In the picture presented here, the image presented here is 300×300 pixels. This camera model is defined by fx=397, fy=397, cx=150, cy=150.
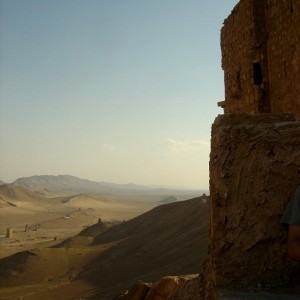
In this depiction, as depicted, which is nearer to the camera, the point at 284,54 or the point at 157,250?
the point at 284,54

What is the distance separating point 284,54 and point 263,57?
658mm

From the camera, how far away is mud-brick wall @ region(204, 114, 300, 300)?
7.66ft

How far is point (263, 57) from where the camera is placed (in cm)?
773

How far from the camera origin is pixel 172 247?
20391 mm

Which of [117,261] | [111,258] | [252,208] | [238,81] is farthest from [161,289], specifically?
[111,258]

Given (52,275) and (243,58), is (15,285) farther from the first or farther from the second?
(243,58)

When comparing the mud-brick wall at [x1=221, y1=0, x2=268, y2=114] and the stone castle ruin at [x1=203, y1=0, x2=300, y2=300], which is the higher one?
the mud-brick wall at [x1=221, y1=0, x2=268, y2=114]

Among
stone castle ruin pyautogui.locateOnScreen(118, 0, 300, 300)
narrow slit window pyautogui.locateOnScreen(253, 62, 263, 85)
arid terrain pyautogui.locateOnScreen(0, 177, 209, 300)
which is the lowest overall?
arid terrain pyautogui.locateOnScreen(0, 177, 209, 300)

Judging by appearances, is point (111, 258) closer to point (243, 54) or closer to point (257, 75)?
point (243, 54)

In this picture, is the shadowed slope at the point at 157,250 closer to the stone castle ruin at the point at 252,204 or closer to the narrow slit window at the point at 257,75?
the narrow slit window at the point at 257,75

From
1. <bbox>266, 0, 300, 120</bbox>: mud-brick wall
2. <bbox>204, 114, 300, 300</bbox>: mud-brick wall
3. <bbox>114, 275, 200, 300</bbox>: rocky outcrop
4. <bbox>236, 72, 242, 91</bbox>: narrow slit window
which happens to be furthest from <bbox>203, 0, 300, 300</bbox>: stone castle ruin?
<bbox>236, 72, 242, 91</bbox>: narrow slit window

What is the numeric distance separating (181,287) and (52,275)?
18.1m

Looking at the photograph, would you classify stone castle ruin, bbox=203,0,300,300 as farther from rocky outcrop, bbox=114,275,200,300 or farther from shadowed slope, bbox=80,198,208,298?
shadowed slope, bbox=80,198,208,298

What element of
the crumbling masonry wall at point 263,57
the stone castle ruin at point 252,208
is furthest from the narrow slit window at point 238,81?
the stone castle ruin at point 252,208
